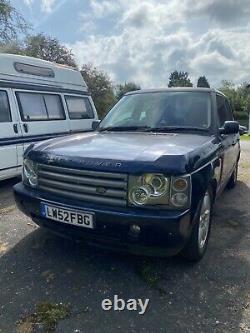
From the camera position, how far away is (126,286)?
3053 mm

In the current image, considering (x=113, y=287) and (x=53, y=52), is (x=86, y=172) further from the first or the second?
(x=53, y=52)

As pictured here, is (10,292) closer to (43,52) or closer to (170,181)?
(170,181)

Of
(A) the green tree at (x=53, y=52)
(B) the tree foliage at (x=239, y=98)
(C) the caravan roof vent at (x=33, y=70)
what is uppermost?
(A) the green tree at (x=53, y=52)

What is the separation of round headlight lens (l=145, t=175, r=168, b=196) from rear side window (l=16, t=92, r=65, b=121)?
437 cm

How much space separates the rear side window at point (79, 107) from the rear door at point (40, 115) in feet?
1.01

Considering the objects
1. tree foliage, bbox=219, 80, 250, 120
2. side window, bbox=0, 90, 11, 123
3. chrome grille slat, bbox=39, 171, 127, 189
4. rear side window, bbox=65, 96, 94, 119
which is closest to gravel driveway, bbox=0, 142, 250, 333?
chrome grille slat, bbox=39, 171, 127, 189

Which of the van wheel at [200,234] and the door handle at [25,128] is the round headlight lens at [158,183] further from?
the door handle at [25,128]

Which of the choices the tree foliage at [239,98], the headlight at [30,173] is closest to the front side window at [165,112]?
the headlight at [30,173]

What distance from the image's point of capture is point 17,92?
6.43 meters

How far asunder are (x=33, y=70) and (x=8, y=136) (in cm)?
171

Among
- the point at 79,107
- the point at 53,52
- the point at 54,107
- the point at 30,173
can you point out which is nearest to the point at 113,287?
the point at 30,173

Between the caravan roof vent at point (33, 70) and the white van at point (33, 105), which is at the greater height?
the caravan roof vent at point (33, 70)

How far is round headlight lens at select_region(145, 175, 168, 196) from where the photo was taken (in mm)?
2793

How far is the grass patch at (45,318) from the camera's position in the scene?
251 centimetres
